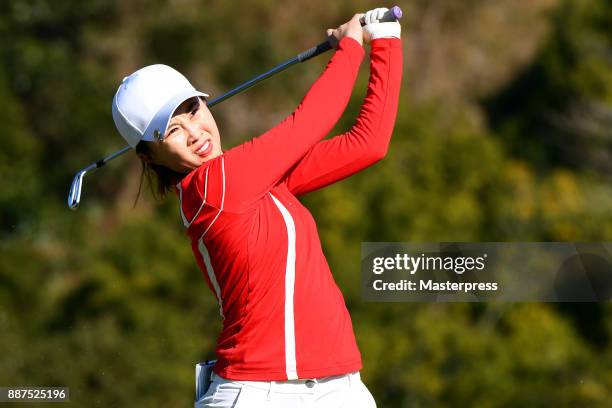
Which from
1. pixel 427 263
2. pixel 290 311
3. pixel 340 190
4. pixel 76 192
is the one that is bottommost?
pixel 290 311

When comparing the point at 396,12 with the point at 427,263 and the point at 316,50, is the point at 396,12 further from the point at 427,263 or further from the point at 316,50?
the point at 427,263

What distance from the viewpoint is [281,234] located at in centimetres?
252

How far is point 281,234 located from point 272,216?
0.04 metres

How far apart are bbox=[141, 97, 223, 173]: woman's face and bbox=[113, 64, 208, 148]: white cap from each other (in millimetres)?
30

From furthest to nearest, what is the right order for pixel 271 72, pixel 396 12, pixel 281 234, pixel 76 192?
pixel 76 192 < pixel 271 72 < pixel 396 12 < pixel 281 234

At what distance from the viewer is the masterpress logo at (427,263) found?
6.24 m

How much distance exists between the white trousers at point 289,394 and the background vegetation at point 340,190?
12.2ft

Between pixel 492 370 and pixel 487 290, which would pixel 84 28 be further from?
pixel 487 290

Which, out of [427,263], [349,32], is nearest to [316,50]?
[349,32]

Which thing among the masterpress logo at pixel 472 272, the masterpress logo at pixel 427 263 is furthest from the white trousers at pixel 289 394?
the masterpress logo at pixel 427 263

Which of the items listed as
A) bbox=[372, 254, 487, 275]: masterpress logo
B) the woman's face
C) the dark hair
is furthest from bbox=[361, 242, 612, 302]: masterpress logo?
the woman's face

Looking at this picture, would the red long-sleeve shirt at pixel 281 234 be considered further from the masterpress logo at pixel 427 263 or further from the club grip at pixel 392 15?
the masterpress logo at pixel 427 263

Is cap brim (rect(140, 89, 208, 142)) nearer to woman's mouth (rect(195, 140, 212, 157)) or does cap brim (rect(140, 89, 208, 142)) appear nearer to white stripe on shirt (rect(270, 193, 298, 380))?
woman's mouth (rect(195, 140, 212, 157))

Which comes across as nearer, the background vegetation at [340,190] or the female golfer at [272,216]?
the female golfer at [272,216]
